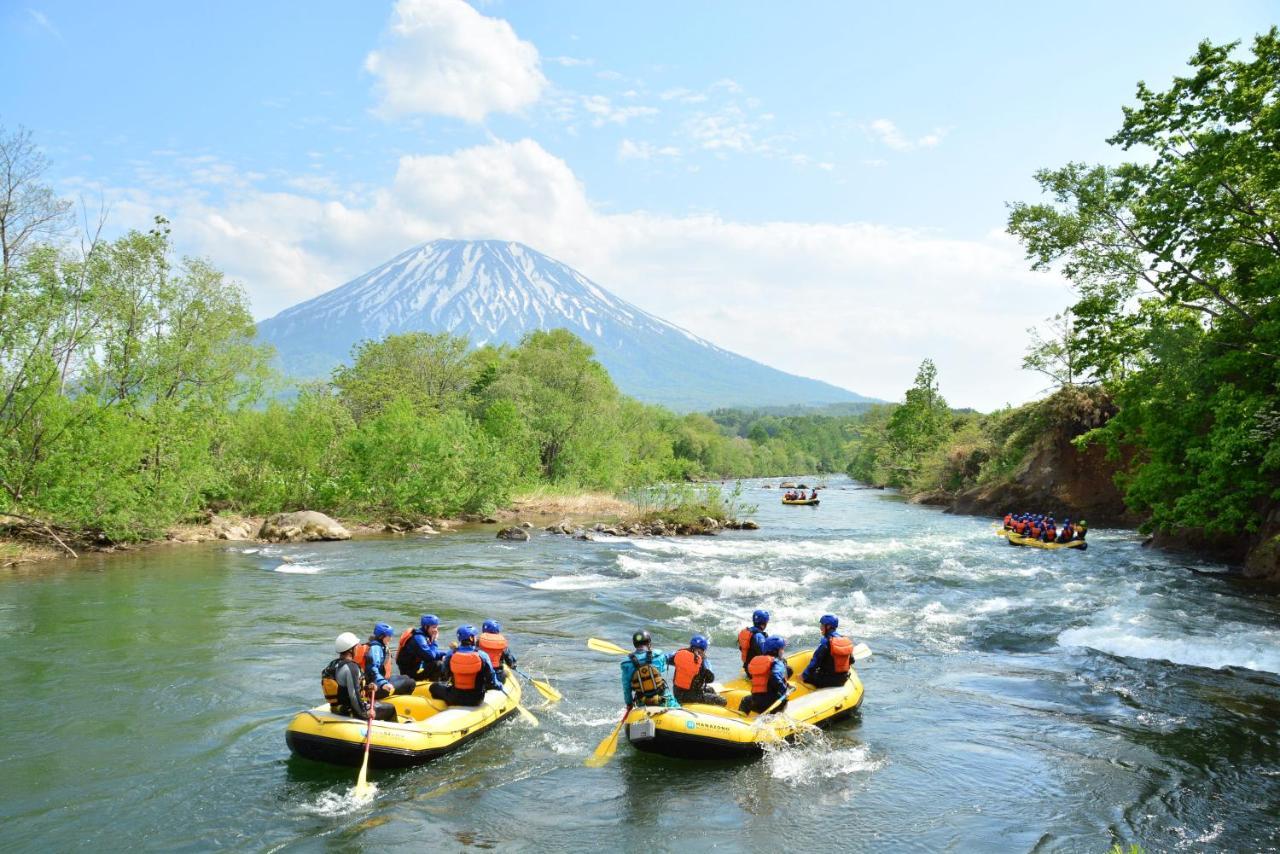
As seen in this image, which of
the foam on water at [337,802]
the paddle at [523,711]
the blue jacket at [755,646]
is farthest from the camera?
the paddle at [523,711]

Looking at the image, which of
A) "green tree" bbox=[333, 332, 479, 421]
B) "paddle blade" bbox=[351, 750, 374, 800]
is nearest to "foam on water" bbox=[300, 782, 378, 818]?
"paddle blade" bbox=[351, 750, 374, 800]

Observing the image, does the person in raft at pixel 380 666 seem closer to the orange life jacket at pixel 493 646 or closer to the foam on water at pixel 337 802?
the orange life jacket at pixel 493 646

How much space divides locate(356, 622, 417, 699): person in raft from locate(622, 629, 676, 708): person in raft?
3.00 m

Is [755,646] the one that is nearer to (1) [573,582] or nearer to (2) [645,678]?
(2) [645,678]

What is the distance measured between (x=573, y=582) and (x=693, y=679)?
1223 centimetres

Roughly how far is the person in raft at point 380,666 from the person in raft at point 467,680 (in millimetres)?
440

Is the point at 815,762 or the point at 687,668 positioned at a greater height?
the point at 687,668

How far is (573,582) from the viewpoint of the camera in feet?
72.1

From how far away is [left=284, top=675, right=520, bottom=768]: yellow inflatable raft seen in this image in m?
8.84

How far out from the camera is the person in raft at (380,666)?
970cm

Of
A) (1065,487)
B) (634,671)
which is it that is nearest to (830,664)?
(634,671)

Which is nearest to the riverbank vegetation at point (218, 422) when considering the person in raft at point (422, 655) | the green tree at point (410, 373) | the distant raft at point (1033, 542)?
the green tree at point (410, 373)

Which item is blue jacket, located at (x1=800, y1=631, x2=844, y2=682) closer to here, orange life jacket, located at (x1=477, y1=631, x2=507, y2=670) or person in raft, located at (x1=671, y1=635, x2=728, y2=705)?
person in raft, located at (x1=671, y1=635, x2=728, y2=705)

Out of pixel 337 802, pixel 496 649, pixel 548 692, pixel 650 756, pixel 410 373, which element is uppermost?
pixel 410 373
